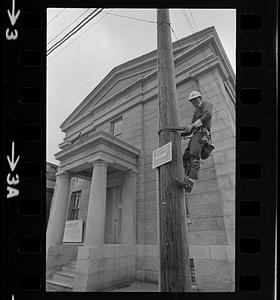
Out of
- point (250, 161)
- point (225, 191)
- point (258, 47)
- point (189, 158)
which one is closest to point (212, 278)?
point (225, 191)

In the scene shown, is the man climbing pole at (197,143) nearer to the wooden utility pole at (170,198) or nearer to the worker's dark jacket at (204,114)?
the worker's dark jacket at (204,114)

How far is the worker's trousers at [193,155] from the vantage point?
1773 millimetres

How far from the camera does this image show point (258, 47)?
1.09 m

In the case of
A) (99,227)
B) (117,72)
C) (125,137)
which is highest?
(117,72)

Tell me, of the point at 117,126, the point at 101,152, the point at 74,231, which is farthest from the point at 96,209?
the point at 117,126

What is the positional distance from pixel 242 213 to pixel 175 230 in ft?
1.69

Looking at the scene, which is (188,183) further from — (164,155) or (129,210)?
(129,210)

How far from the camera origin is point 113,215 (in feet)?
8.96

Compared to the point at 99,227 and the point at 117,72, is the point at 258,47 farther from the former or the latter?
the point at 99,227

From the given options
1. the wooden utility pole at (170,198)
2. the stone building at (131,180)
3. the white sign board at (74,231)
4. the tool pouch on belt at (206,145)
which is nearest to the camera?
the wooden utility pole at (170,198)
